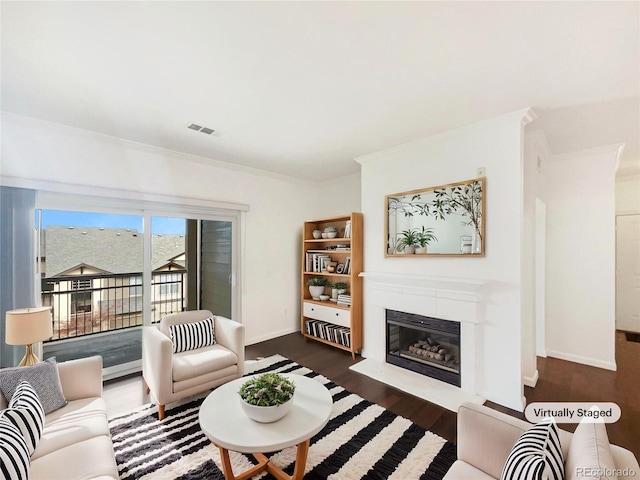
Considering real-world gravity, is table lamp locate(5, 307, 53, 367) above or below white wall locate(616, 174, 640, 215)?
below

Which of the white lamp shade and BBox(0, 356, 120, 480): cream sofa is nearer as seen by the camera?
BBox(0, 356, 120, 480): cream sofa

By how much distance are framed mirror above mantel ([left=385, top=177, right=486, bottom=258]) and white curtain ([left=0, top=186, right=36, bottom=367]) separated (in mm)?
→ 3556

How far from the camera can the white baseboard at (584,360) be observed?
131 inches

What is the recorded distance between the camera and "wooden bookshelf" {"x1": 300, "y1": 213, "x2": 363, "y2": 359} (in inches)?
147

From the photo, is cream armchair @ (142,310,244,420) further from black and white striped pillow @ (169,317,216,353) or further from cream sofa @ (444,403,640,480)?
cream sofa @ (444,403,640,480)

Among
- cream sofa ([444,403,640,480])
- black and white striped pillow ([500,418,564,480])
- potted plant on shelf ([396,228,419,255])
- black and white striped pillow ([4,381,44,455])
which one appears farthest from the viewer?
potted plant on shelf ([396,228,419,255])

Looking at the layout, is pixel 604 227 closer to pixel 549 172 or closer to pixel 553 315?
pixel 549 172

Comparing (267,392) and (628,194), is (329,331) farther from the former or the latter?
(628,194)

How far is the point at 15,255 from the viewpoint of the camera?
2.47m

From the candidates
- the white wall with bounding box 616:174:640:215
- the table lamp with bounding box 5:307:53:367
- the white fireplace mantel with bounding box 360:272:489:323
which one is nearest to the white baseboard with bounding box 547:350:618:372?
the white fireplace mantel with bounding box 360:272:489:323

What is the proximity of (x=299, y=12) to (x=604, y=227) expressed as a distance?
4.17 metres

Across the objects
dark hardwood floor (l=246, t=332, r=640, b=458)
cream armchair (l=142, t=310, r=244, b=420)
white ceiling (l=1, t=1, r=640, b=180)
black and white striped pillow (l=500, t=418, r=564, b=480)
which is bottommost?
dark hardwood floor (l=246, t=332, r=640, b=458)

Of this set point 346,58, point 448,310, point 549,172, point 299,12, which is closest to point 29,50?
point 299,12

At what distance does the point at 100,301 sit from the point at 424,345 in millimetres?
3698
